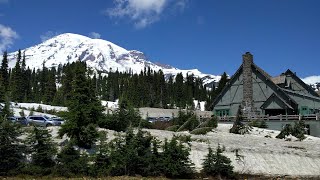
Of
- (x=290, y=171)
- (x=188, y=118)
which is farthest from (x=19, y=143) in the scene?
(x=188, y=118)

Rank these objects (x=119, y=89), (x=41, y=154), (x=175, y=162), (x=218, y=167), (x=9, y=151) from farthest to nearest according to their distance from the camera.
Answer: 1. (x=119, y=89)
2. (x=218, y=167)
3. (x=175, y=162)
4. (x=41, y=154)
5. (x=9, y=151)

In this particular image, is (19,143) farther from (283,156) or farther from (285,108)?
(285,108)

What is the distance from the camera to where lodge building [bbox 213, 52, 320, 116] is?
186ft

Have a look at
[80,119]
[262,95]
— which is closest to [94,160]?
[80,119]

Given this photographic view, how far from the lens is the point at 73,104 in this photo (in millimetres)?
27594

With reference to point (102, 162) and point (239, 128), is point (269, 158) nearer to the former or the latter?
point (102, 162)

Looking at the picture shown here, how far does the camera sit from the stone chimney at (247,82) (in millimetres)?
60500

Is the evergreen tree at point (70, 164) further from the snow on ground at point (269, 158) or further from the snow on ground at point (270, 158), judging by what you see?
the snow on ground at point (270, 158)

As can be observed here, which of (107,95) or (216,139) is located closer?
(216,139)

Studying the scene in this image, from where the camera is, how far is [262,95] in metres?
59.7

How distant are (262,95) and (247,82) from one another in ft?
10.8

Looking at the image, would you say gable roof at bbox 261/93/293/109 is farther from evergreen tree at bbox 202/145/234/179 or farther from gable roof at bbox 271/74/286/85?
evergreen tree at bbox 202/145/234/179

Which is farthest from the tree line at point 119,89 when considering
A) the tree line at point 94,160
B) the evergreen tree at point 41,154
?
the evergreen tree at point 41,154

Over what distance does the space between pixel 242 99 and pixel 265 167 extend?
1345 inches
